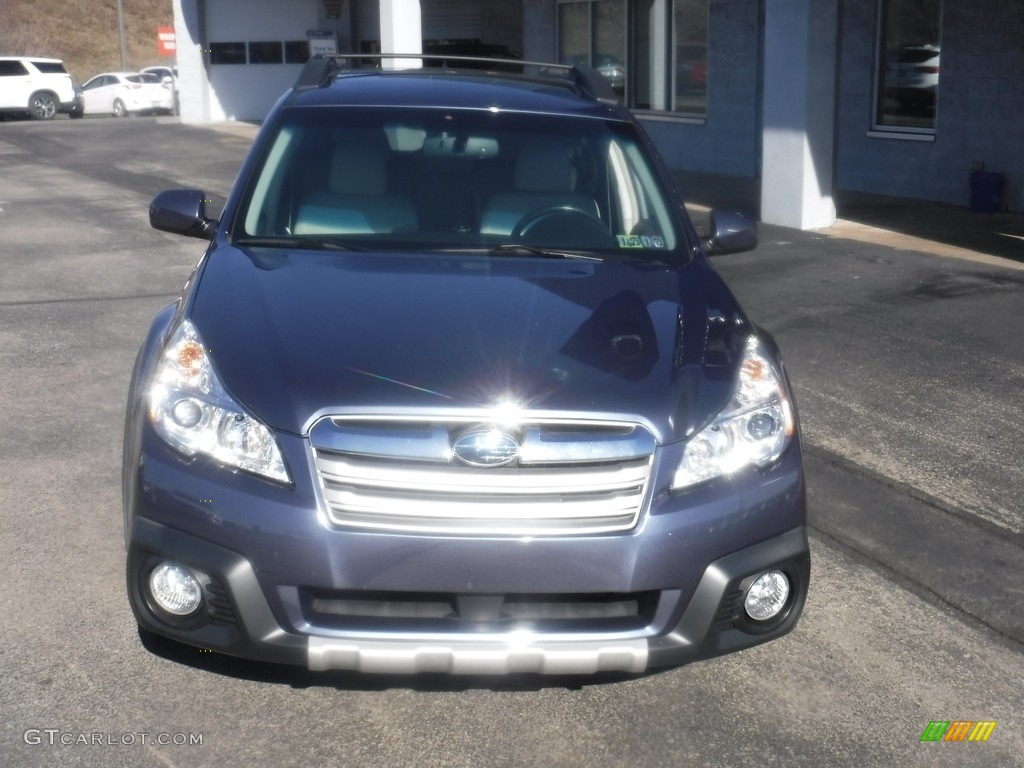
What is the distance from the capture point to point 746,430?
3451mm

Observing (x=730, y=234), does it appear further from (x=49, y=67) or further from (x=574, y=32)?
(x=49, y=67)

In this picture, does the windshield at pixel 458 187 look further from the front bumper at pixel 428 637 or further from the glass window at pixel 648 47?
the glass window at pixel 648 47

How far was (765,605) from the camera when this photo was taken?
3455 mm

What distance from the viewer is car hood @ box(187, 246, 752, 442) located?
3299 millimetres

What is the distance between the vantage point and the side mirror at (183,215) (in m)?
4.81

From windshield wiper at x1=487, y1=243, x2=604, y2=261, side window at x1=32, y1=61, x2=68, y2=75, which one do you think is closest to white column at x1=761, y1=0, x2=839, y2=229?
windshield wiper at x1=487, y1=243, x2=604, y2=261

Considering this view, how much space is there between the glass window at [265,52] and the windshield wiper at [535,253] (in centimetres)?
3272

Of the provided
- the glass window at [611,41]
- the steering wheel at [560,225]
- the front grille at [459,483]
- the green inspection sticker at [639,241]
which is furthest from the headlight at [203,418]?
the glass window at [611,41]

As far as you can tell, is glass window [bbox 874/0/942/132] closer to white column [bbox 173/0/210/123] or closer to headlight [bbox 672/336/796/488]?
headlight [bbox 672/336/796/488]

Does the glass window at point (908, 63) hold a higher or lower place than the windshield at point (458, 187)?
higher

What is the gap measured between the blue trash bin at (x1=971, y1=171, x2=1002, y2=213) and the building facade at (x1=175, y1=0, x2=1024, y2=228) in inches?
4.1

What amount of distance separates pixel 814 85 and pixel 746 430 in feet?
33.1

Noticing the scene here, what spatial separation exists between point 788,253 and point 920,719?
27.4 feet

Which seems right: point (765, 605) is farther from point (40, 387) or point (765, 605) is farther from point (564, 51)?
point (564, 51)
